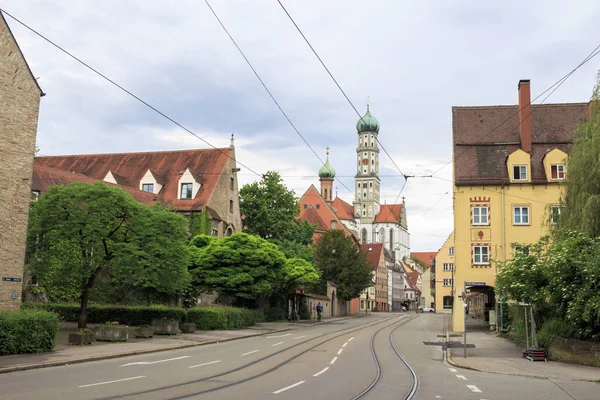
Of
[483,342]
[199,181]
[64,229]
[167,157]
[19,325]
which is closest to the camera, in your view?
[19,325]

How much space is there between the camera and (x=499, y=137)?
44.5 meters

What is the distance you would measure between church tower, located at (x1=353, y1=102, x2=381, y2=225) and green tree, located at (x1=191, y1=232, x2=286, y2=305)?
13372cm

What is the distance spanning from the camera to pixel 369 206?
581 ft

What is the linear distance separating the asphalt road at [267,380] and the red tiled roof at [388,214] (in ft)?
512

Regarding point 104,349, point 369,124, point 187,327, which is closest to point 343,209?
point 369,124

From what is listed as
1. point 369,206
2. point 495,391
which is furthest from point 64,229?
point 369,206

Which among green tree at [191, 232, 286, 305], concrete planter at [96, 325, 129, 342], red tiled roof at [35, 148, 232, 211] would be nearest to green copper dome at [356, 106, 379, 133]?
red tiled roof at [35, 148, 232, 211]

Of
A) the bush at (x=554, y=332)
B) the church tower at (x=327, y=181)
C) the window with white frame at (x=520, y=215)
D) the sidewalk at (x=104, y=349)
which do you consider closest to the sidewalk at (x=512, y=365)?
the bush at (x=554, y=332)

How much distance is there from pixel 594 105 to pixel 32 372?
909 inches

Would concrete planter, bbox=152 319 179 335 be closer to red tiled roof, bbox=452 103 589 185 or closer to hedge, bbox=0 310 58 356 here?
hedge, bbox=0 310 58 356

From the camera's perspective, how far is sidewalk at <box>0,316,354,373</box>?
56.6ft

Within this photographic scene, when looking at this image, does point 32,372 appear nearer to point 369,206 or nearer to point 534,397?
point 534,397

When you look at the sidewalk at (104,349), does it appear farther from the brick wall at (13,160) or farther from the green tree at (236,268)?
the green tree at (236,268)

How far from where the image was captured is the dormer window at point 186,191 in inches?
2133
